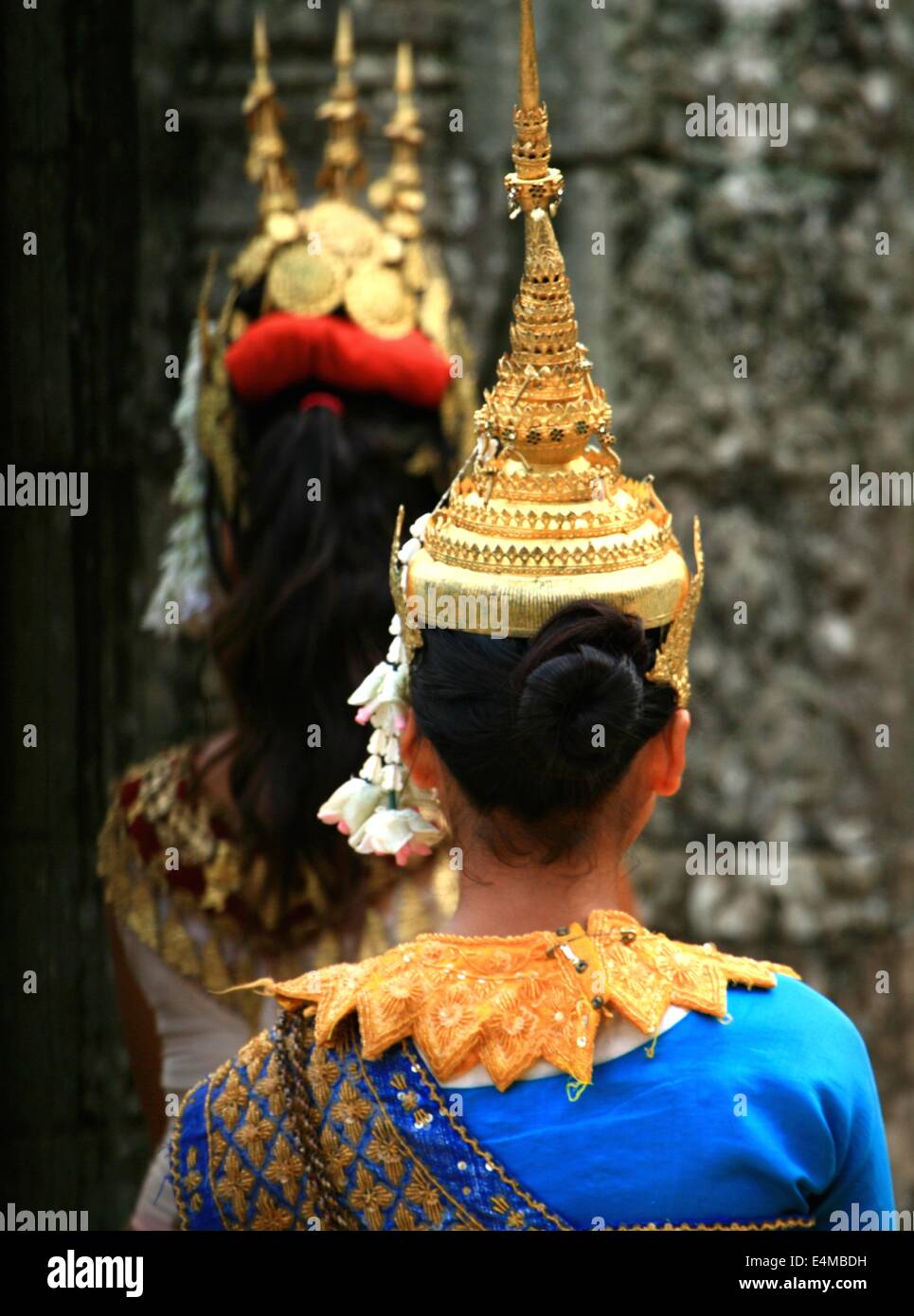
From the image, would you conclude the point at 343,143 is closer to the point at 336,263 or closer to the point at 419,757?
the point at 336,263

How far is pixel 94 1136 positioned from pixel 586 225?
199 centimetres

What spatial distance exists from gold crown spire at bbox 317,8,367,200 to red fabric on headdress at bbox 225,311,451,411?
37cm

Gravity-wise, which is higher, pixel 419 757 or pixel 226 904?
pixel 419 757

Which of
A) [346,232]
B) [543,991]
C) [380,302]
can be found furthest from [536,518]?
[346,232]

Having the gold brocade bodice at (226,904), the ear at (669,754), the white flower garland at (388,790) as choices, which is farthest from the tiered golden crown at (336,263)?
the ear at (669,754)

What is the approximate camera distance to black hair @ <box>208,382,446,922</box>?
2957 mm

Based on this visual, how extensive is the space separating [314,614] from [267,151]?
0.88 metres

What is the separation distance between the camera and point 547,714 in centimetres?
173

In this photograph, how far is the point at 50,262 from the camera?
10.4ft

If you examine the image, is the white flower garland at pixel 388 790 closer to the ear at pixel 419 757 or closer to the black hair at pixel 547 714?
the ear at pixel 419 757

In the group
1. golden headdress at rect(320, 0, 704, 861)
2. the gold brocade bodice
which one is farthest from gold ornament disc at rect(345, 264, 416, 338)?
golden headdress at rect(320, 0, 704, 861)

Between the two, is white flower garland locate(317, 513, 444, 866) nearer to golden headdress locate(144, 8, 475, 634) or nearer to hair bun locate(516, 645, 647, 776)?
hair bun locate(516, 645, 647, 776)

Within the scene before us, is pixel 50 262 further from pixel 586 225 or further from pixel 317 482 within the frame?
pixel 586 225

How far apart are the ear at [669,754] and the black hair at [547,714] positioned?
0.02 meters
